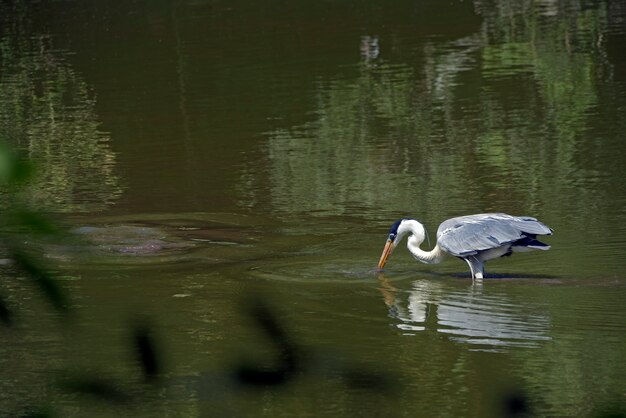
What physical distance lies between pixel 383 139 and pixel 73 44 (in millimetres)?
10839

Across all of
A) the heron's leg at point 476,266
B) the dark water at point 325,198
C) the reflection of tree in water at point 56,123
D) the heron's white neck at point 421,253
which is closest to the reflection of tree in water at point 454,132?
the dark water at point 325,198

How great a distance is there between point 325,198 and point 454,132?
3209 millimetres

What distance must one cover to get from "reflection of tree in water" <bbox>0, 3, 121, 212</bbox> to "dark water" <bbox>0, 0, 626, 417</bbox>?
6 cm

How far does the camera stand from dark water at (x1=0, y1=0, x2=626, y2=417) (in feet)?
21.6

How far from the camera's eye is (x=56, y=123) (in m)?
17.4

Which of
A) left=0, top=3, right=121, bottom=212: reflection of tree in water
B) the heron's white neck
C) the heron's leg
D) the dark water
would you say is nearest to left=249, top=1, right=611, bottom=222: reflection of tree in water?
the dark water

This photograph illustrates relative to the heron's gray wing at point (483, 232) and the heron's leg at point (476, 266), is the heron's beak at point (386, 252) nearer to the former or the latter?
the heron's gray wing at point (483, 232)

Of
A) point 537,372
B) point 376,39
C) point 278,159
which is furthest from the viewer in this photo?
point 376,39

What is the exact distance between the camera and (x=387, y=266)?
10305mm

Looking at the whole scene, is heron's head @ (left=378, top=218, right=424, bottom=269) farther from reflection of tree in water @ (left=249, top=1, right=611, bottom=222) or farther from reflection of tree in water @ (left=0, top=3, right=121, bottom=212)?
reflection of tree in water @ (left=0, top=3, right=121, bottom=212)

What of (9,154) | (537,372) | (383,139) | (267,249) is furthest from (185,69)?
(9,154)

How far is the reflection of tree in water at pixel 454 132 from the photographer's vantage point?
12602 millimetres

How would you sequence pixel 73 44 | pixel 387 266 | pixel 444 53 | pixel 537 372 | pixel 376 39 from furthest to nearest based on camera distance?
pixel 73 44 → pixel 376 39 → pixel 444 53 → pixel 387 266 → pixel 537 372

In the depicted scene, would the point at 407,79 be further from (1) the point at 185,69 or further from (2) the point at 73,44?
(2) the point at 73,44
